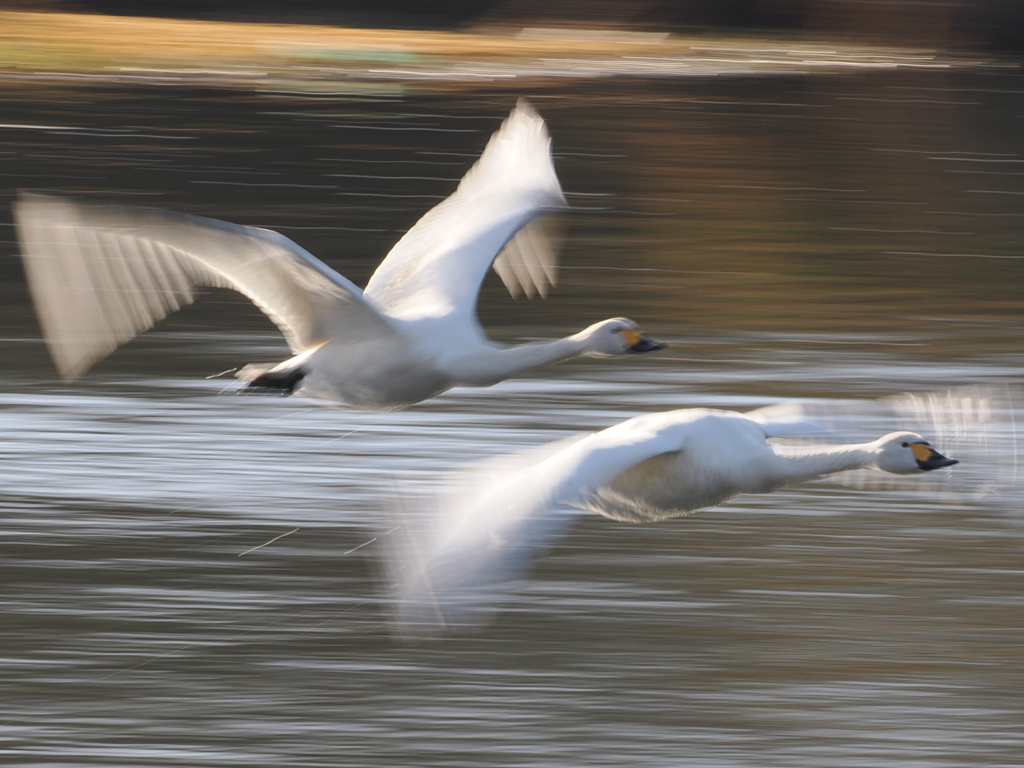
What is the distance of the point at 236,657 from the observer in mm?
7816

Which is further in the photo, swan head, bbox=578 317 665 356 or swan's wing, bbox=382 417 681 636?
swan head, bbox=578 317 665 356

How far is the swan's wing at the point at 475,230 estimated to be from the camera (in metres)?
9.09

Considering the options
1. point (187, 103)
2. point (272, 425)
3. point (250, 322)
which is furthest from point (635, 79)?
point (272, 425)

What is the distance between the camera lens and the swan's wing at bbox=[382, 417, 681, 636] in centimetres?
576

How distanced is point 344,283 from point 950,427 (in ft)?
8.25

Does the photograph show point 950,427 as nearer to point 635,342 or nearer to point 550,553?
point 635,342

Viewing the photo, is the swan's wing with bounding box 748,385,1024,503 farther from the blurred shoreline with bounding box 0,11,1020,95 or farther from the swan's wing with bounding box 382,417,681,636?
the blurred shoreline with bounding box 0,11,1020,95

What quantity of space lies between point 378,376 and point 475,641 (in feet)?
4.10

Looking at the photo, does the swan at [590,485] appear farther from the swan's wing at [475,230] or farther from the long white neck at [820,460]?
the swan's wing at [475,230]

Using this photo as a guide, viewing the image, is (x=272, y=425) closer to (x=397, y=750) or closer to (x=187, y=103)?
(x=397, y=750)

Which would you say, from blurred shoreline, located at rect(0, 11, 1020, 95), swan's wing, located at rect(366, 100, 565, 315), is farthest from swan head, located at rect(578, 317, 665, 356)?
blurred shoreline, located at rect(0, 11, 1020, 95)

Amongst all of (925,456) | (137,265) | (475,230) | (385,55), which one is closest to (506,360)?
(475,230)

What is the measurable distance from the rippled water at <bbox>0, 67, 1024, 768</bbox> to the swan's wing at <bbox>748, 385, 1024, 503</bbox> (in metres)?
0.17

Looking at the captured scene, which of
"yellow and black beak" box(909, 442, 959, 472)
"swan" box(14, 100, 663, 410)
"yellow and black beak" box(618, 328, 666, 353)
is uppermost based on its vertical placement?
"swan" box(14, 100, 663, 410)
